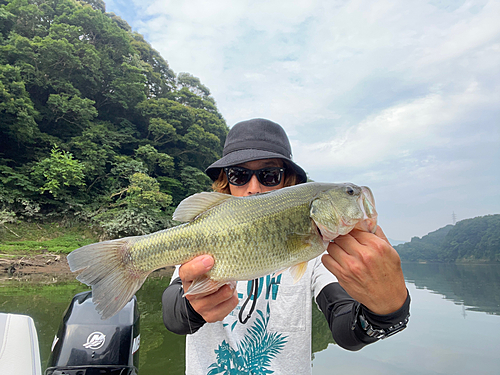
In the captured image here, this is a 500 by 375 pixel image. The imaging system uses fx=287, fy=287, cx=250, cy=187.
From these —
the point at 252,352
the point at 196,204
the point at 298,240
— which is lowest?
the point at 252,352

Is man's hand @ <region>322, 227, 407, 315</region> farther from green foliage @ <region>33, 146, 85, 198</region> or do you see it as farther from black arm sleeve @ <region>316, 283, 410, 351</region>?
green foliage @ <region>33, 146, 85, 198</region>

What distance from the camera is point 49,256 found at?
1308cm

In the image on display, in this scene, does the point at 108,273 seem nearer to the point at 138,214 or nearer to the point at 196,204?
the point at 196,204

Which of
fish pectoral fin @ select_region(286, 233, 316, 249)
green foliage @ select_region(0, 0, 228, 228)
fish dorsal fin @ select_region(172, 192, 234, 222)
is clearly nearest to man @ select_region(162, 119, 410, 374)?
fish pectoral fin @ select_region(286, 233, 316, 249)

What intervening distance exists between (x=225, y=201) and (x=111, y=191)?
2053 centimetres

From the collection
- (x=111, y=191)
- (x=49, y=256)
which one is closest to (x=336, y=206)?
(x=49, y=256)

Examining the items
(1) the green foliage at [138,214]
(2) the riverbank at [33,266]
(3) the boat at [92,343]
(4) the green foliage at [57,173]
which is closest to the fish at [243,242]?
(3) the boat at [92,343]

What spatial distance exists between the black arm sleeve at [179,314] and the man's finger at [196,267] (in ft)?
1.55

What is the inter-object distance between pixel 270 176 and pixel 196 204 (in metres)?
0.96

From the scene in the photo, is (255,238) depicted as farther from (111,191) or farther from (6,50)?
(6,50)

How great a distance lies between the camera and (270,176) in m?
2.54

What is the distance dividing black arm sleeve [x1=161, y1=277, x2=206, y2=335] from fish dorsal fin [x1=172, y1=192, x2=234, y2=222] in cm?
65

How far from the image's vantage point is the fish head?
1.55 metres

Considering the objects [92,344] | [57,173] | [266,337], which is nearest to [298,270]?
[266,337]
